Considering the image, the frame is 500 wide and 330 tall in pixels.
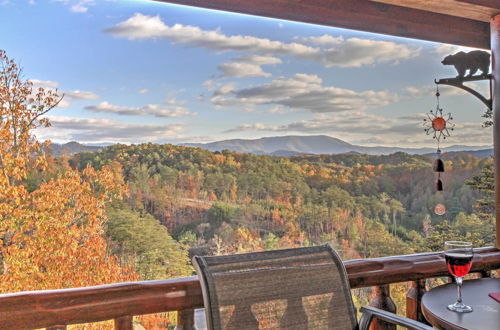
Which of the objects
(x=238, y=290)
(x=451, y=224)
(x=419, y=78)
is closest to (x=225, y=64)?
(x=419, y=78)

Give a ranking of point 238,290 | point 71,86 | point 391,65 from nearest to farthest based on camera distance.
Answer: point 238,290, point 71,86, point 391,65

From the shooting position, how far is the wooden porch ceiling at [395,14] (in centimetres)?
233

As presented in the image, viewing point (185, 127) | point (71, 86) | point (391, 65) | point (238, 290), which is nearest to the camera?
point (238, 290)

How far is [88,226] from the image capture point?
5047mm

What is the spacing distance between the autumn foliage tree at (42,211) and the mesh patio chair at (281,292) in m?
3.45

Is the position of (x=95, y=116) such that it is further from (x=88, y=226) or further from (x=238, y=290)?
(x=238, y=290)

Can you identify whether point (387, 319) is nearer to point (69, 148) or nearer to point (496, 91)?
point (496, 91)

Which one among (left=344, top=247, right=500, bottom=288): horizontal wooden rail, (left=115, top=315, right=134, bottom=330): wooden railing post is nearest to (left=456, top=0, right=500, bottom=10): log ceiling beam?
(left=344, top=247, right=500, bottom=288): horizontal wooden rail

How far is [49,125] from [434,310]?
414cm

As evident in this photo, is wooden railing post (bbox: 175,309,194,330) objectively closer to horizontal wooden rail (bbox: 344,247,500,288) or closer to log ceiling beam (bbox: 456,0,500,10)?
horizontal wooden rail (bbox: 344,247,500,288)

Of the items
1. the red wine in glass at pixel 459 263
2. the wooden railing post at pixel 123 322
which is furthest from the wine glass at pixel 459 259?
the wooden railing post at pixel 123 322

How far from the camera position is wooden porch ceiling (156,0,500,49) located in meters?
2.33

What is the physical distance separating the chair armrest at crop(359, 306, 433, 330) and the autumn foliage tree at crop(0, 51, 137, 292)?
358 cm

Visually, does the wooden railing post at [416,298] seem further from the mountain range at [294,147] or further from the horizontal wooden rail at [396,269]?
the mountain range at [294,147]
